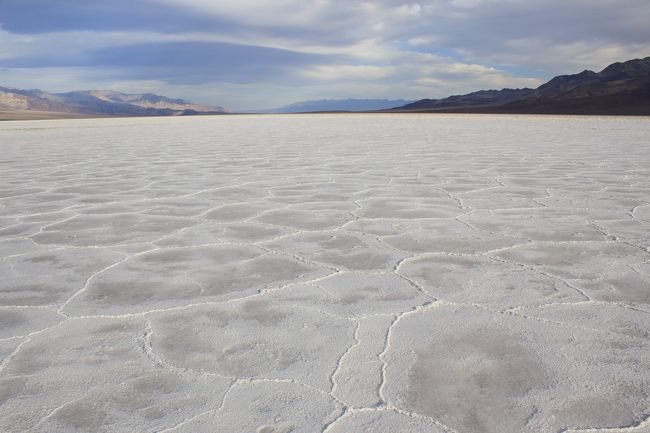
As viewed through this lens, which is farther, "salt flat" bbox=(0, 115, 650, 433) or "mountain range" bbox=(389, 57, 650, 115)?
"mountain range" bbox=(389, 57, 650, 115)

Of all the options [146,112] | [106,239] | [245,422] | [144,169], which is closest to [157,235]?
[106,239]

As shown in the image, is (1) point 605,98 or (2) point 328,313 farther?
(1) point 605,98

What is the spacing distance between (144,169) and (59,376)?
446 cm

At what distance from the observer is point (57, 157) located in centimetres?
707

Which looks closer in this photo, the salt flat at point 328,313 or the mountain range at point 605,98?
the salt flat at point 328,313

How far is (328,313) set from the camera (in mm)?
1625

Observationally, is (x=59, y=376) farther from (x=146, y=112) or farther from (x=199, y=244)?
(x=146, y=112)

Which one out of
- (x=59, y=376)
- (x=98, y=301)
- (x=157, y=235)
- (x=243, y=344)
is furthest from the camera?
(x=157, y=235)

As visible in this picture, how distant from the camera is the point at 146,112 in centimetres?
18962

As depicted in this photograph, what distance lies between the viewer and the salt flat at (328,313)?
1120 mm

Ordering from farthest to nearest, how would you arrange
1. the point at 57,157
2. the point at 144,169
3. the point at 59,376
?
1. the point at 57,157
2. the point at 144,169
3. the point at 59,376

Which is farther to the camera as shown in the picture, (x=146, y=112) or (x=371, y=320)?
(x=146, y=112)

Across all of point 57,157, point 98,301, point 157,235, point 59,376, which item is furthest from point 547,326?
point 57,157

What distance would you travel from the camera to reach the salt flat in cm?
112
